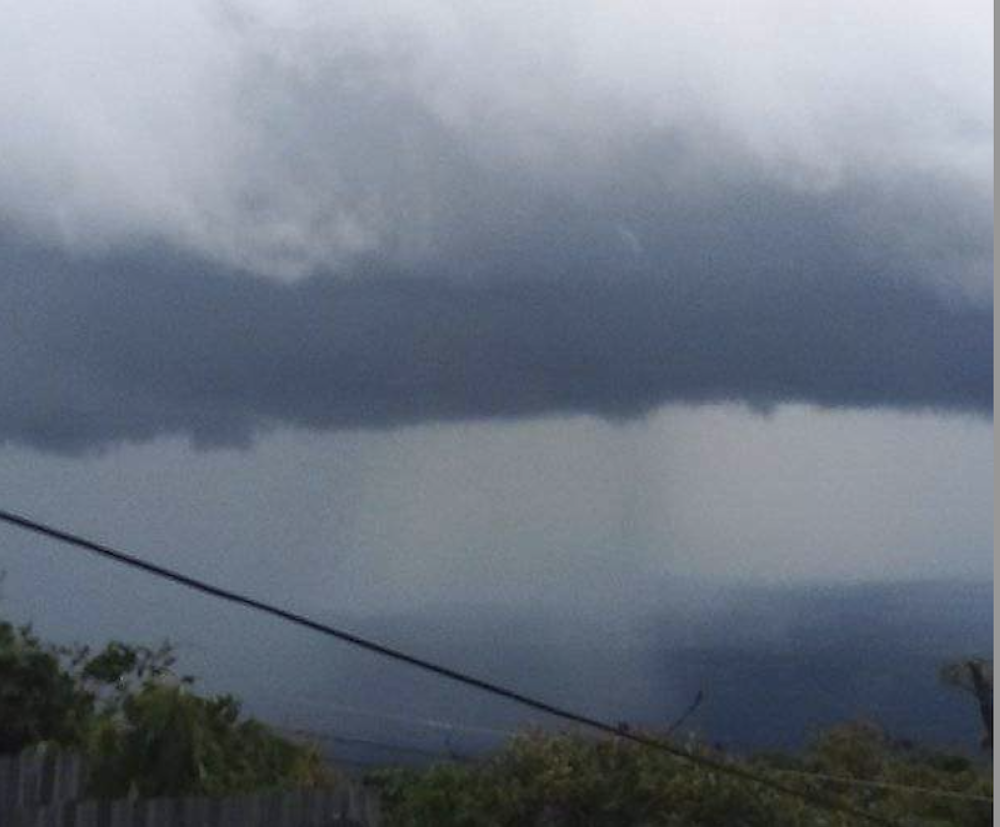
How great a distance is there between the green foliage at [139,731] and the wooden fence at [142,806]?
1331 millimetres

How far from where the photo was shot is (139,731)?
370 inches

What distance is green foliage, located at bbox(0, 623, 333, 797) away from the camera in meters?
9.23

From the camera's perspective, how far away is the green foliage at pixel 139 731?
9234mm

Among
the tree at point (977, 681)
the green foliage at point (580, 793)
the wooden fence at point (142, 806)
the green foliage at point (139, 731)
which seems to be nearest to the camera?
the wooden fence at point (142, 806)

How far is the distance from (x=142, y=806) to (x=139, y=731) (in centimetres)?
253

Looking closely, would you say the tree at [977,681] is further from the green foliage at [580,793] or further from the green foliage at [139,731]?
the green foliage at [139,731]

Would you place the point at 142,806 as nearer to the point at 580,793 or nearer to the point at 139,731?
the point at 139,731

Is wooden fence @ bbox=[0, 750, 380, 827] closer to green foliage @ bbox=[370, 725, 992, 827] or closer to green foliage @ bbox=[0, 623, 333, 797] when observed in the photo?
green foliage @ bbox=[0, 623, 333, 797]

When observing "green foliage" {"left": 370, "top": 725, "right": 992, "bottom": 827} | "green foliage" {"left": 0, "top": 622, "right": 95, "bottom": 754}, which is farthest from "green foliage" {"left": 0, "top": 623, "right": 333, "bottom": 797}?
"green foliage" {"left": 370, "top": 725, "right": 992, "bottom": 827}

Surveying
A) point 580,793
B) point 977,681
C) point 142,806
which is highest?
point 977,681

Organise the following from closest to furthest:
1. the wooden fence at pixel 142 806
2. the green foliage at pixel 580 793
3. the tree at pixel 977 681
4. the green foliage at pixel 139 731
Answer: the wooden fence at pixel 142 806, the green foliage at pixel 139 731, the green foliage at pixel 580 793, the tree at pixel 977 681

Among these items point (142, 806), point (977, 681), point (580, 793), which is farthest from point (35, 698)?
point (977, 681)

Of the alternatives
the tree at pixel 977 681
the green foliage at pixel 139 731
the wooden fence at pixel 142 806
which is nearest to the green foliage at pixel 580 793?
the green foliage at pixel 139 731

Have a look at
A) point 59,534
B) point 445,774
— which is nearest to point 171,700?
point 59,534
